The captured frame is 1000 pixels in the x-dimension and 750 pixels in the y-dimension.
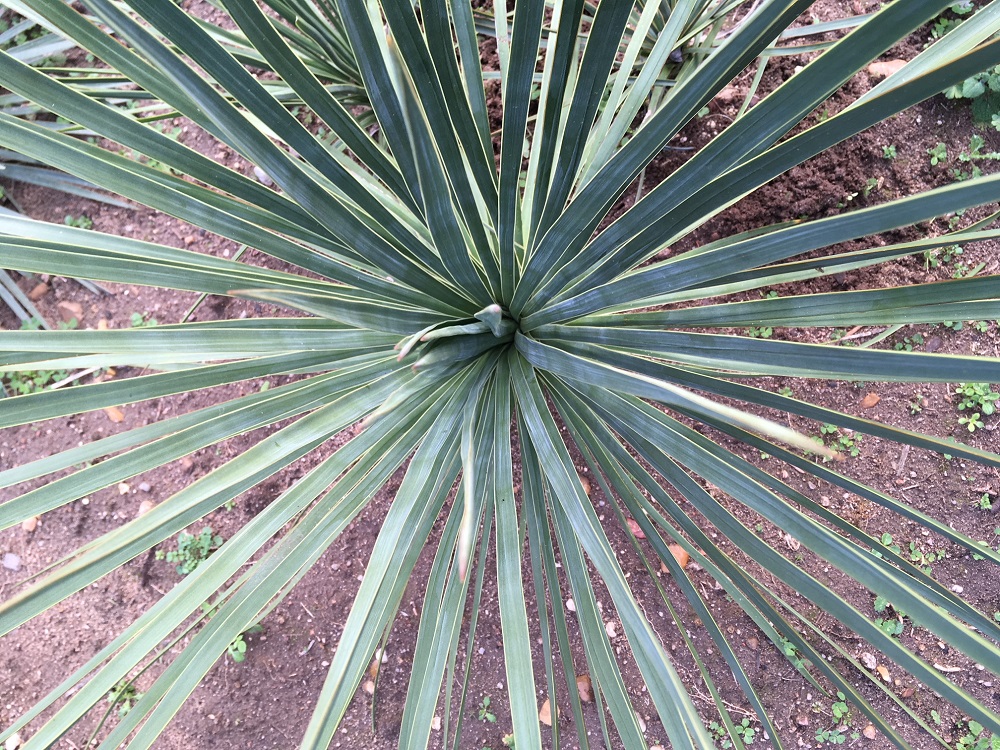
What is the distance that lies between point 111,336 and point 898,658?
113 centimetres

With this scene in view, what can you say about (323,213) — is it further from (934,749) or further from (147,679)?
(934,749)

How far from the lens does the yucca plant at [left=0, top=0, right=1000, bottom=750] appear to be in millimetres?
687

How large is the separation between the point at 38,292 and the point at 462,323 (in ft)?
6.31

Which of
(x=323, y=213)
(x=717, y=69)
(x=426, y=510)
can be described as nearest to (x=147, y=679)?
(x=426, y=510)

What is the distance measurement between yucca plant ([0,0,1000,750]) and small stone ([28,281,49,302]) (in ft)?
4.58

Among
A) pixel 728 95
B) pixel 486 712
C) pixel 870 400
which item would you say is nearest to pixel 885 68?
pixel 728 95

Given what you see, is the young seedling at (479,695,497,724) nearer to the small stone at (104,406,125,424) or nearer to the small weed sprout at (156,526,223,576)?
the small weed sprout at (156,526,223,576)

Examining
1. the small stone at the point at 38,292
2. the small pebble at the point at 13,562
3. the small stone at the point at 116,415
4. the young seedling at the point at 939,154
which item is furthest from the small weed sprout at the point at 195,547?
the young seedling at the point at 939,154

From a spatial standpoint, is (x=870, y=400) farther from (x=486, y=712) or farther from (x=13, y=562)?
(x=13, y=562)

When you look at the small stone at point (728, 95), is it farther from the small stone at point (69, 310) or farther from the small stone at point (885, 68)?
the small stone at point (69, 310)

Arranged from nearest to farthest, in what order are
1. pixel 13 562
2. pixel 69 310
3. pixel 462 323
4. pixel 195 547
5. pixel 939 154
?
pixel 462 323
pixel 939 154
pixel 195 547
pixel 13 562
pixel 69 310

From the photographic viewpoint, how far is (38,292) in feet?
6.91

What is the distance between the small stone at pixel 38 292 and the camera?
2105 millimetres

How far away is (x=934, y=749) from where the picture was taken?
1.57 metres
